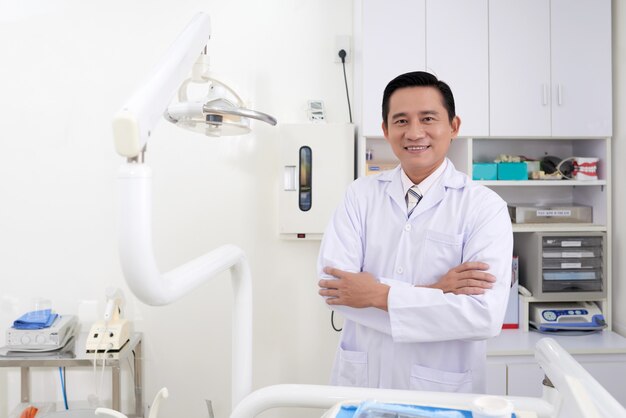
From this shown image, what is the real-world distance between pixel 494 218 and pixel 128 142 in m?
1.27

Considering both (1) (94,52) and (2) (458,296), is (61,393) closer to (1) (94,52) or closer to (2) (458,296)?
(1) (94,52)

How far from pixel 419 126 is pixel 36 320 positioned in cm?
176

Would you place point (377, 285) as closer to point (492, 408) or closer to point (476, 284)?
point (476, 284)

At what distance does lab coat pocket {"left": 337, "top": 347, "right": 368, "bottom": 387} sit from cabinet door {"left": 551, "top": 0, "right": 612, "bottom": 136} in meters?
1.53

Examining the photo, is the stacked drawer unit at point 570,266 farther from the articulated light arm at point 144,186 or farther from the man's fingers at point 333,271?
the articulated light arm at point 144,186

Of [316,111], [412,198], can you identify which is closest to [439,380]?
[412,198]

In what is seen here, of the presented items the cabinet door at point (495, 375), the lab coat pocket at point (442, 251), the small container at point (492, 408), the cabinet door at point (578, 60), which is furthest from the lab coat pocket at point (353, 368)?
the cabinet door at point (578, 60)

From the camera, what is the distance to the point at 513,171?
271cm

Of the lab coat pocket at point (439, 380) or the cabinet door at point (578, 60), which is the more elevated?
the cabinet door at point (578, 60)

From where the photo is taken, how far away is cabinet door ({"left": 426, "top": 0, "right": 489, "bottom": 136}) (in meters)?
2.60

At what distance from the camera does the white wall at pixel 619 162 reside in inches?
104

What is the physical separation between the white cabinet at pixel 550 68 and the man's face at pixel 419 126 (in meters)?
1.02

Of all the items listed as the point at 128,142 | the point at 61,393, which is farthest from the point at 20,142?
the point at 128,142

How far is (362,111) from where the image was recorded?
260 cm
